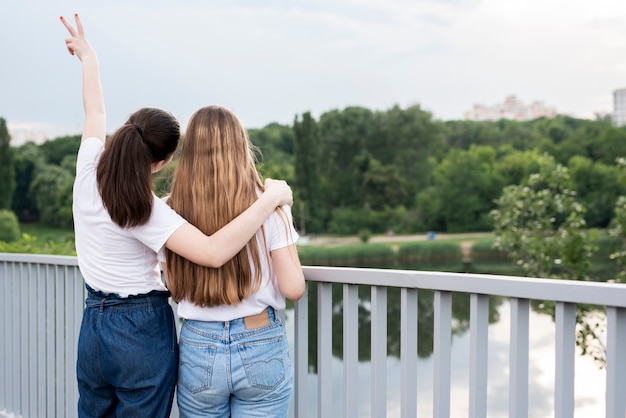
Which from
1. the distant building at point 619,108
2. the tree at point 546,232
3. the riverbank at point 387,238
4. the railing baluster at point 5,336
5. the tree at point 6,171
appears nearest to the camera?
the railing baluster at point 5,336

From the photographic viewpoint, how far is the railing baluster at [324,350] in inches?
66.6

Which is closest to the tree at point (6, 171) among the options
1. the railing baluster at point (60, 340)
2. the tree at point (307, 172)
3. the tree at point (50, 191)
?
the tree at point (50, 191)

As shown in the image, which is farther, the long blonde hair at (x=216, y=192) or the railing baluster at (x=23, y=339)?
the railing baluster at (x=23, y=339)

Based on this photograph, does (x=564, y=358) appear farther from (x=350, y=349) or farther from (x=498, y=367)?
(x=498, y=367)

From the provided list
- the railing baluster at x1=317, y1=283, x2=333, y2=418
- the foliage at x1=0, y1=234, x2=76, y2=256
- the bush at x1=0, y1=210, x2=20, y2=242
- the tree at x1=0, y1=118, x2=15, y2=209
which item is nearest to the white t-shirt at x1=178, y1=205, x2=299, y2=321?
the railing baluster at x1=317, y1=283, x2=333, y2=418

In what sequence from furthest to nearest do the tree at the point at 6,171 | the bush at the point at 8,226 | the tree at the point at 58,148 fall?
the tree at the point at 58,148
the tree at the point at 6,171
the bush at the point at 8,226

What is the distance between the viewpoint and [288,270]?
1.48m

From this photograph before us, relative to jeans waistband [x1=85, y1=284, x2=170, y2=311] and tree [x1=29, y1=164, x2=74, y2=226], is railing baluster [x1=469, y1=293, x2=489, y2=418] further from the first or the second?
tree [x1=29, y1=164, x2=74, y2=226]

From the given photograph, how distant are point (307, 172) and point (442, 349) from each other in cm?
3594

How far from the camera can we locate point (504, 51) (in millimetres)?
55031

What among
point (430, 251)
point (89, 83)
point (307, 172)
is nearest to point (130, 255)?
point (89, 83)

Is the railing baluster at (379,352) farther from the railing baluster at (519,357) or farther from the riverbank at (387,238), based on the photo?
the riverbank at (387,238)

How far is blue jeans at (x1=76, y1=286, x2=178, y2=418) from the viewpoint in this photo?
5.01 ft

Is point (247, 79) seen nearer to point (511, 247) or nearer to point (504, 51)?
point (504, 51)
